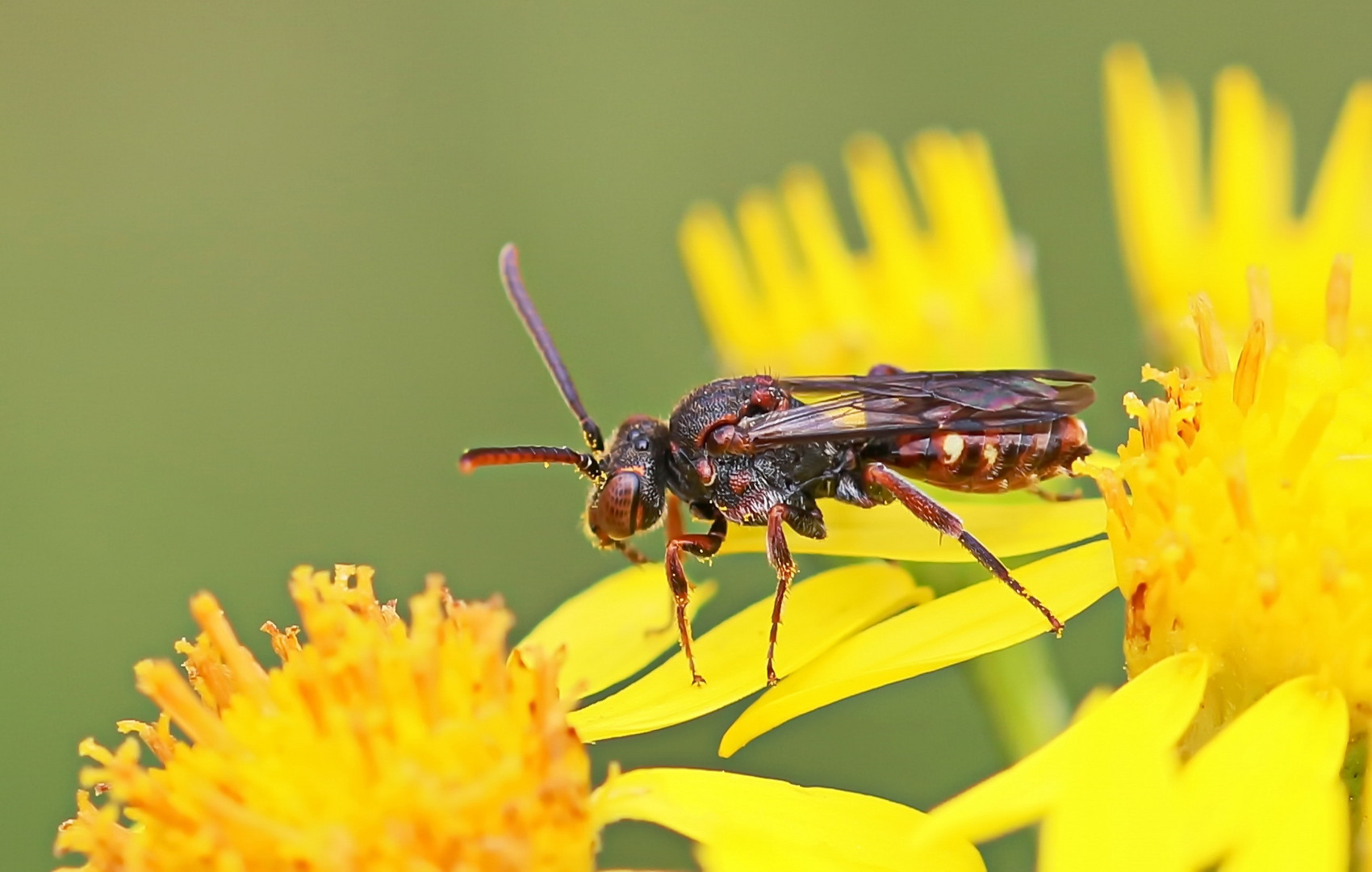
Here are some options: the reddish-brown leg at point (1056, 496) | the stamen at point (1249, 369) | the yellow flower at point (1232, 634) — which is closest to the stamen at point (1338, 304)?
the yellow flower at point (1232, 634)

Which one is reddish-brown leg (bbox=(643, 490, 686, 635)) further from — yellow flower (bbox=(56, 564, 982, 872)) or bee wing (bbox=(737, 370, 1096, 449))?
yellow flower (bbox=(56, 564, 982, 872))

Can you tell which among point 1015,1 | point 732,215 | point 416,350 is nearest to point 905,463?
point 416,350

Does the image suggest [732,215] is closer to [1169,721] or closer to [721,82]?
[721,82]

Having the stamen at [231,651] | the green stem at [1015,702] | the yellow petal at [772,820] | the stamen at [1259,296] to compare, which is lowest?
the green stem at [1015,702]

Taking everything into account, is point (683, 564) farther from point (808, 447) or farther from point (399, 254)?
point (399, 254)

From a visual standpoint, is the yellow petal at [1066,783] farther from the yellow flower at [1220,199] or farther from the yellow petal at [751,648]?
the yellow flower at [1220,199]

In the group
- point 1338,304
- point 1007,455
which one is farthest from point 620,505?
point 1338,304

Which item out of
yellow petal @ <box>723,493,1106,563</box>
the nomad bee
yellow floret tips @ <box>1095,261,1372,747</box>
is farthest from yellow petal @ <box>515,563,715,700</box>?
yellow floret tips @ <box>1095,261,1372,747</box>

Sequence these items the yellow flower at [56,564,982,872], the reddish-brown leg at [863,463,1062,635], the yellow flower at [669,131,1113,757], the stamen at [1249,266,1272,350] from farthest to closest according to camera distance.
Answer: the yellow flower at [669,131,1113,757]
the stamen at [1249,266,1272,350]
the reddish-brown leg at [863,463,1062,635]
the yellow flower at [56,564,982,872]
